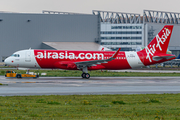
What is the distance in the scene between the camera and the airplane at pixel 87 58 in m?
38.5

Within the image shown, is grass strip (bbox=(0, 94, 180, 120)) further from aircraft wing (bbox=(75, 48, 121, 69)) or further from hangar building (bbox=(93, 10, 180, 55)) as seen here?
hangar building (bbox=(93, 10, 180, 55))

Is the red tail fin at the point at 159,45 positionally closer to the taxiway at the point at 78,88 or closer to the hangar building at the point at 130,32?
the taxiway at the point at 78,88

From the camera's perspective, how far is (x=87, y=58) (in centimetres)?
4025

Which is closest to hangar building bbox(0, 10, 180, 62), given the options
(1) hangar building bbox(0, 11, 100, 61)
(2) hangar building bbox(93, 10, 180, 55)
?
(1) hangar building bbox(0, 11, 100, 61)

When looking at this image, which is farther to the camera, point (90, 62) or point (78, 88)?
point (90, 62)

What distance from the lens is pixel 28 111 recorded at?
13570 millimetres

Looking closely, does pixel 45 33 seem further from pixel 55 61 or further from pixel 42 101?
pixel 42 101

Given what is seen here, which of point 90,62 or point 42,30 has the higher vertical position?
A: point 42,30

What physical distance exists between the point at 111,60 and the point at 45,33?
56.2 m

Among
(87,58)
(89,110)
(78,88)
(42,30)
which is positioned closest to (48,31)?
(42,30)

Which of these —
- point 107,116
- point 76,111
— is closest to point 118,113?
point 107,116

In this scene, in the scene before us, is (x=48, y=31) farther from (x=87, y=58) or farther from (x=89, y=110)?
(x=89, y=110)

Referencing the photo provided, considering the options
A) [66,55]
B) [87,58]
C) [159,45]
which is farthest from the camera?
[159,45]

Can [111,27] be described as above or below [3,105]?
above
